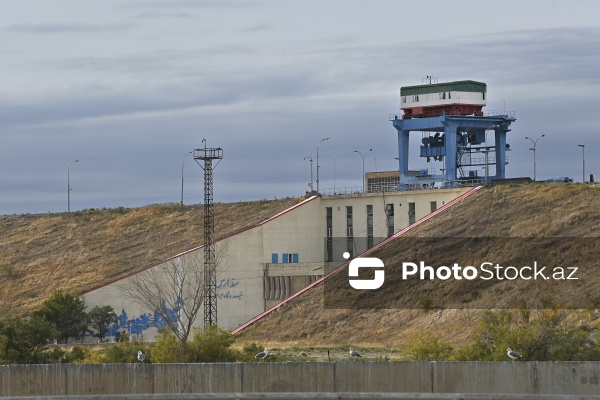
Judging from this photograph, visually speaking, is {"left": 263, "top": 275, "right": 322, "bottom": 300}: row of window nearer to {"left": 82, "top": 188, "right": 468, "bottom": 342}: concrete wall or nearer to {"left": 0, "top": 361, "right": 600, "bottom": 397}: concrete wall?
{"left": 82, "top": 188, "right": 468, "bottom": 342}: concrete wall

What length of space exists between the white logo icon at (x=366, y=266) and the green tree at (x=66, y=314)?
1783 cm

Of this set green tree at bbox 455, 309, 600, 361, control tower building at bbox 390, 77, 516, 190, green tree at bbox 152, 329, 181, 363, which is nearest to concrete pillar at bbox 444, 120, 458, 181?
control tower building at bbox 390, 77, 516, 190

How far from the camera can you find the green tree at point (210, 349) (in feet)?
166

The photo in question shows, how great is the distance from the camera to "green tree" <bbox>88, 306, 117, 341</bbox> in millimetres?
83125

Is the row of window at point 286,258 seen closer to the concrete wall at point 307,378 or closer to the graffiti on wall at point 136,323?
the graffiti on wall at point 136,323

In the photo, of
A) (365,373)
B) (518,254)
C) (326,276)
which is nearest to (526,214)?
(518,254)

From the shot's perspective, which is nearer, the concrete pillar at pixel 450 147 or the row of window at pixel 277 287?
the row of window at pixel 277 287

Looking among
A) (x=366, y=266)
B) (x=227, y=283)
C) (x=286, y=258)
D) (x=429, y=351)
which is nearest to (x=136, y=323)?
(x=227, y=283)

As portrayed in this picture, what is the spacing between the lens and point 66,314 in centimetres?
8262

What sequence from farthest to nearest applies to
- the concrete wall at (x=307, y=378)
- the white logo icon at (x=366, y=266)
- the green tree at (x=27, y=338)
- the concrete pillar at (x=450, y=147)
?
the concrete pillar at (x=450, y=147) → the white logo icon at (x=366, y=266) → the green tree at (x=27, y=338) → the concrete wall at (x=307, y=378)

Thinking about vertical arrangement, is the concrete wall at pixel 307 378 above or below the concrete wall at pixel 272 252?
below

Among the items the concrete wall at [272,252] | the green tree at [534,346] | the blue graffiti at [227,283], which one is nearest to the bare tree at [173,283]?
the concrete wall at [272,252]

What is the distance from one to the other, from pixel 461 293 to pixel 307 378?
137ft

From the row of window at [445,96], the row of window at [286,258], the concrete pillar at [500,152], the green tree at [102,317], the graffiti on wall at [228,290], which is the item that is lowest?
the green tree at [102,317]
